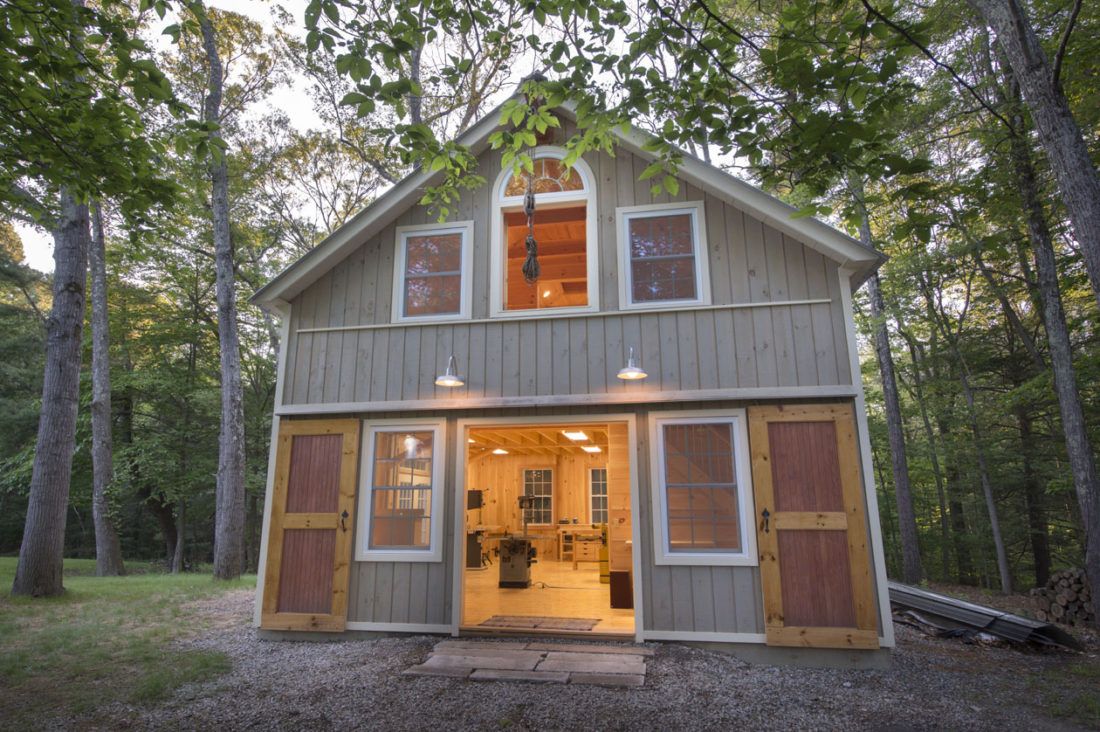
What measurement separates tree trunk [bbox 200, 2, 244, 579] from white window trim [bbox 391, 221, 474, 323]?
558 centimetres

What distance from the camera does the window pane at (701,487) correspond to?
18.6ft

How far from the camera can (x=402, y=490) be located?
20.7ft

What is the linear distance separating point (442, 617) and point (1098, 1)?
10409mm

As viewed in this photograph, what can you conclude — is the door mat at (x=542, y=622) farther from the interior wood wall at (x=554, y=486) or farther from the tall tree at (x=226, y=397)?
the interior wood wall at (x=554, y=486)

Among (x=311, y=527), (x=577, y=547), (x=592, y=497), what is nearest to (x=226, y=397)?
(x=311, y=527)

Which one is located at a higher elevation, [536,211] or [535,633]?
[536,211]

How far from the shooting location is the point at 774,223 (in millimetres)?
6047

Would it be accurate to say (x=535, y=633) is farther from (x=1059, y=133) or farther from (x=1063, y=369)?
(x=1063, y=369)

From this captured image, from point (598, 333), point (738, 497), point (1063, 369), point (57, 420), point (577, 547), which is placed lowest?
point (577, 547)

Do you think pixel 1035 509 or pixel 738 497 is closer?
pixel 738 497

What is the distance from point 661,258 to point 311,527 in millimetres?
4716

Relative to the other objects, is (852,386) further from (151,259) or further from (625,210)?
(151,259)

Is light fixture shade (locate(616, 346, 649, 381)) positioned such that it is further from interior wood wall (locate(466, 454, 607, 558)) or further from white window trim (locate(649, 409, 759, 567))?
interior wood wall (locate(466, 454, 607, 558))

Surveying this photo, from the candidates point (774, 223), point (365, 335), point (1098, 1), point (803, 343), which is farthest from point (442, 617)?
point (1098, 1)
